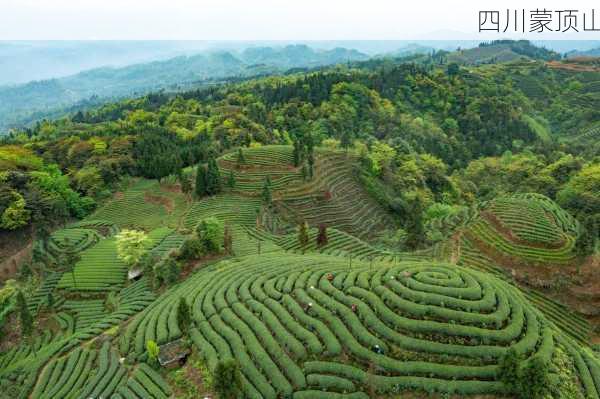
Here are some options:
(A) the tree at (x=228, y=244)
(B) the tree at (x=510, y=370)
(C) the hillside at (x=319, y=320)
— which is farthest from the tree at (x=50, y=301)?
(B) the tree at (x=510, y=370)

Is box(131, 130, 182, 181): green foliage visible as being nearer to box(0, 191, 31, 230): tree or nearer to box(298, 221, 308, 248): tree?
box(0, 191, 31, 230): tree

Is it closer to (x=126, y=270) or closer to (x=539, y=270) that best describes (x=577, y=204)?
(x=539, y=270)

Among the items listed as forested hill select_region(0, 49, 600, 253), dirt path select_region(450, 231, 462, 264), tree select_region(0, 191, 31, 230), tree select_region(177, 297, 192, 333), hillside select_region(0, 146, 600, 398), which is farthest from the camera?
forested hill select_region(0, 49, 600, 253)

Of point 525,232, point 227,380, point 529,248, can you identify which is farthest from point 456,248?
point 227,380

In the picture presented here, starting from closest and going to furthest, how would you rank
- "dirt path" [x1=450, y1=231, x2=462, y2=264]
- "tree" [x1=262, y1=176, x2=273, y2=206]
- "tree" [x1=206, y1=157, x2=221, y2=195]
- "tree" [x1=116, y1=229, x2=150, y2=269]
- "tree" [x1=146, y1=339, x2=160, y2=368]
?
1. "tree" [x1=146, y1=339, x2=160, y2=368]
2. "dirt path" [x1=450, y1=231, x2=462, y2=264]
3. "tree" [x1=116, y1=229, x2=150, y2=269]
4. "tree" [x1=262, y1=176, x2=273, y2=206]
5. "tree" [x1=206, y1=157, x2=221, y2=195]

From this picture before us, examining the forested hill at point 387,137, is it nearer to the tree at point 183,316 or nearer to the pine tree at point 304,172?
the pine tree at point 304,172

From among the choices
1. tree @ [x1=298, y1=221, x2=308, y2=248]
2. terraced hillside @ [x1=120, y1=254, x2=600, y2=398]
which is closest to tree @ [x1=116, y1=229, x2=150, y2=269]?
terraced hillside @ [x1=120, y1=254, x2=600, y2=398]

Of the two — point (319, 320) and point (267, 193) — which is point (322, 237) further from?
point (319, 320)
